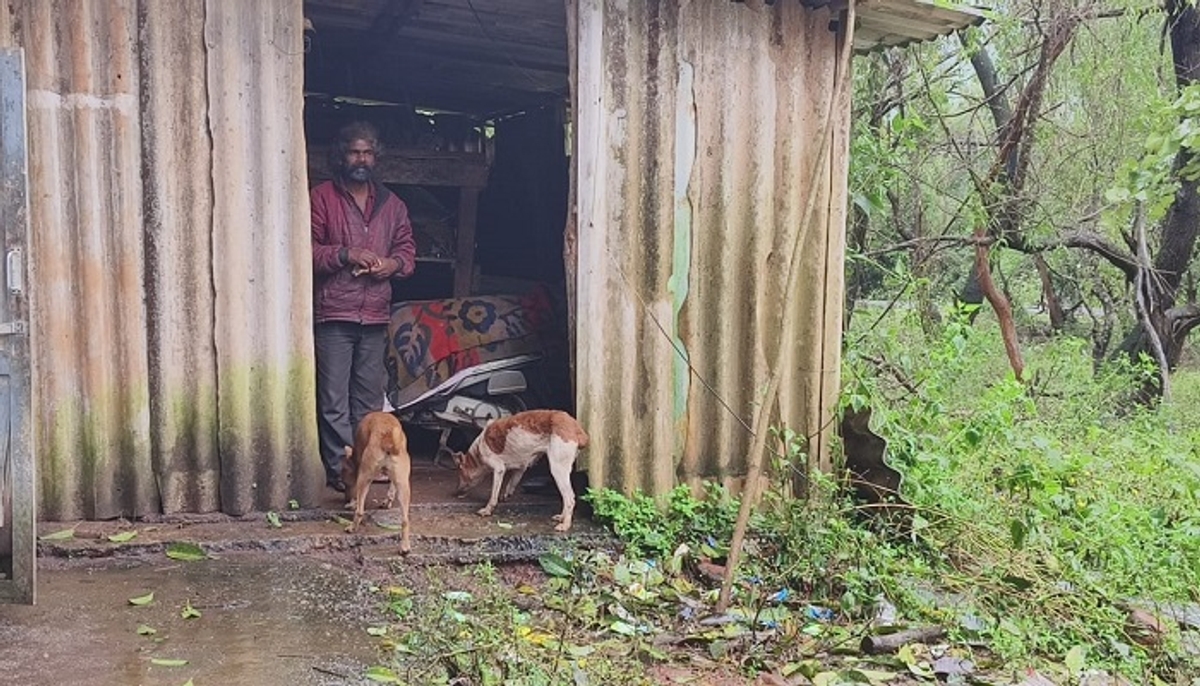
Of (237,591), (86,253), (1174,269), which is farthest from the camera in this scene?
(1174,269)

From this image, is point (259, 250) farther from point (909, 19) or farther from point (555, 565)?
point (909, 19)

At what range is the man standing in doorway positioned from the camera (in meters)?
6.27

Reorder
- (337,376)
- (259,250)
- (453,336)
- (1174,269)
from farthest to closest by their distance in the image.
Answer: (1174,269)
(453,336)
(337,376)
(259,250)

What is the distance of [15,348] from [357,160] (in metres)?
2.57

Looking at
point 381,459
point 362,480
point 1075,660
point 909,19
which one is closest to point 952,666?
point 1075,660

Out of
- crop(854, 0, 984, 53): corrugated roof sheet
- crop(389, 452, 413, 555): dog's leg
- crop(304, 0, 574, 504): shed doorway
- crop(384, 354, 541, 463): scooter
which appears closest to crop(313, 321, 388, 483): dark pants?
crop(304, 0, 574, 504): shed doorway

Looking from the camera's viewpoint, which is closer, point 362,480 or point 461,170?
point 362,480

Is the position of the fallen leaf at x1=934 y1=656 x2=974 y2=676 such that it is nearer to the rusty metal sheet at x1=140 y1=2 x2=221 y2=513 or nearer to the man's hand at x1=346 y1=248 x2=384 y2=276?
the rusty metal sheet at x1=140 y1=2 x2=221 y2=513

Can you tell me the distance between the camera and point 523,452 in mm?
5855

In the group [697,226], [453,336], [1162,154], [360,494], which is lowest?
[360,494]

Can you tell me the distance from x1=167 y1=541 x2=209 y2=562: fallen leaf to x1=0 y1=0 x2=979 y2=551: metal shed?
39 cm

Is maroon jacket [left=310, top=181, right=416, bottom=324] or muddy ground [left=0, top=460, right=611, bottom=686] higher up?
maroon jacket [left=310, top=181, right=416, bottom=324]

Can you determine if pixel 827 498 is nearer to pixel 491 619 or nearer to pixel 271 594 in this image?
pixel 491 619

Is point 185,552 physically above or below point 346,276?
below
